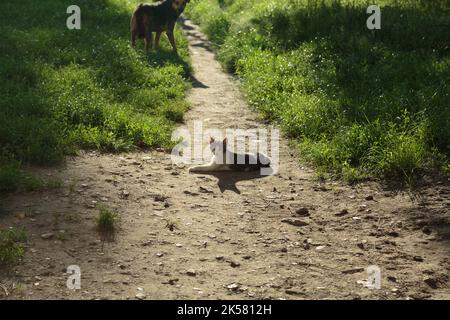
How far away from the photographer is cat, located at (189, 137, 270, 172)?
8484mm

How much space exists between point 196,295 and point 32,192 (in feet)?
9.32

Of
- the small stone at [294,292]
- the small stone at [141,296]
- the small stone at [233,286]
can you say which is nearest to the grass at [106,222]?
the small stone at [141,296]

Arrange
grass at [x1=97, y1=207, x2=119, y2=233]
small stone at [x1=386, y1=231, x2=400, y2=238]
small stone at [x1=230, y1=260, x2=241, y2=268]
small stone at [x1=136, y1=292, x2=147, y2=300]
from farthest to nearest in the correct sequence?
small stone at [x1=386, y1=231, x2=400, y2=238] → grass at [x1=97, y1=207, x2=119, y2=233] → small stone at [x1=230, y1=260, x2=241, y2=268] → small stone at [x1=136, y1=292, x2=147, y2=300]

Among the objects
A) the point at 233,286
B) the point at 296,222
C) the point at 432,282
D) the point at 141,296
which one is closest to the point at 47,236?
the point at 141,296

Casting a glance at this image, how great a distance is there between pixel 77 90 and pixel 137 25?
13.0 ft

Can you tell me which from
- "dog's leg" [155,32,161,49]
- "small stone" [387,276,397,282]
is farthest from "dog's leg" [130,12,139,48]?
"small stone" [387,276,397,282]

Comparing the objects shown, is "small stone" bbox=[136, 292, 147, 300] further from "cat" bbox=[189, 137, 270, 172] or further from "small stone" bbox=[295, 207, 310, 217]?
"cat" bbox=[189, 137, 270, 172]

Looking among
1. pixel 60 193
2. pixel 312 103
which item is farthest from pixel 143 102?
pixel 60 193

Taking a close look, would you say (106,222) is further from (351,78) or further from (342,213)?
(351,78)

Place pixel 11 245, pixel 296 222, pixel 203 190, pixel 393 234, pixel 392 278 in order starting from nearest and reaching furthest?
1. pixel 392 278
2. pixel 11 245
3. pixel 393 234
4. pixel 296 222
5. pixel 203 190

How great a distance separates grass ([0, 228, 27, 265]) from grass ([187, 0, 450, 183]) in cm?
418

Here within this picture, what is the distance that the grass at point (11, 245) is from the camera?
557 centimetres

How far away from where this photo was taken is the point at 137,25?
1410cm

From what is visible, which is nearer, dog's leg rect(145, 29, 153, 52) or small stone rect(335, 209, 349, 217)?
small stone rect(335, 209, 349, 217)
